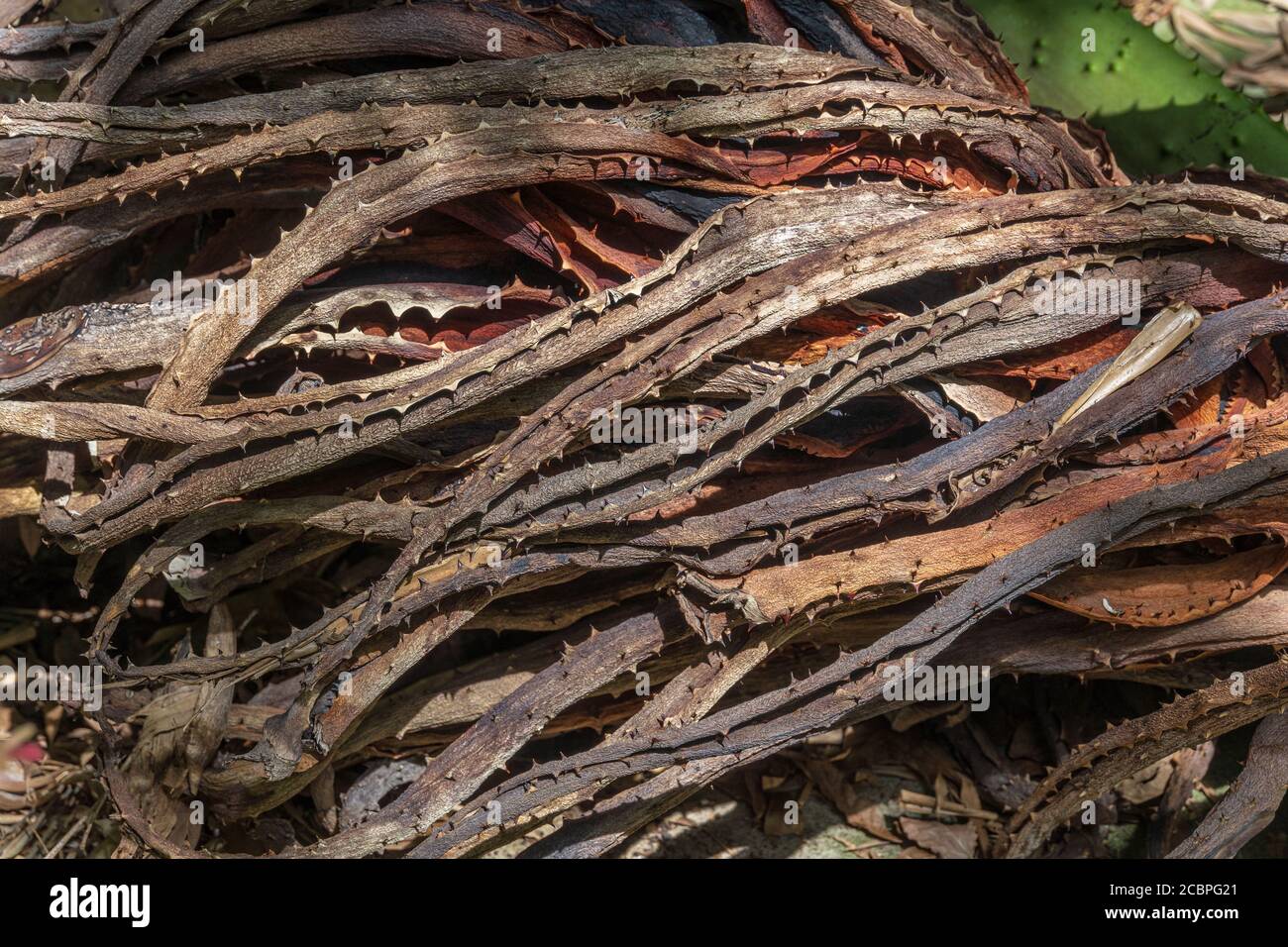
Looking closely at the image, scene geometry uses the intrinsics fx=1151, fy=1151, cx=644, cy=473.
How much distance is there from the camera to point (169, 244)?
7.92 ft

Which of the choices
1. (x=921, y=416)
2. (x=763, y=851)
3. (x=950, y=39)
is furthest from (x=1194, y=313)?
(x=763, y=851)

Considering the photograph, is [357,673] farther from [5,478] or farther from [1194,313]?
[1194,313]
